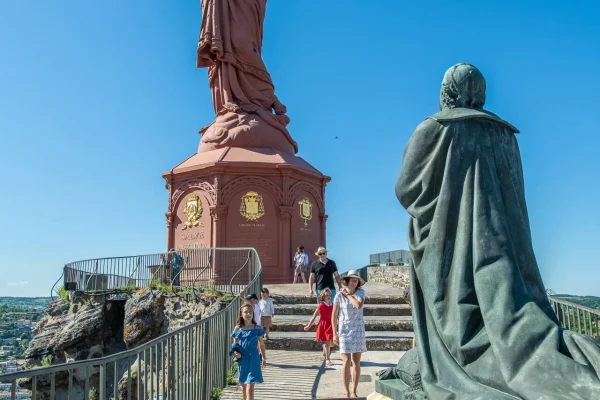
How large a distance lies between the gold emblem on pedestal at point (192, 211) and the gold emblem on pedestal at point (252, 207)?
1684 millimetres

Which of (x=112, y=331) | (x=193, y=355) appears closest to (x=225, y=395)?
(x=193, y=355)

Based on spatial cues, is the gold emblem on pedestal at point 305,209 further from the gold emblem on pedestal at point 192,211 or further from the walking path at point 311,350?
the walking path at point 311,350

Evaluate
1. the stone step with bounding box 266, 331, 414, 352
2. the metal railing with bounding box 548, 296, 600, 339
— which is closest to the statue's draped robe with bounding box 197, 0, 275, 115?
the stone step with bounding box 266, 331, 414, 352

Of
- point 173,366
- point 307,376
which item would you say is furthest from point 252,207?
point 173,366

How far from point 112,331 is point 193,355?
11.8 m

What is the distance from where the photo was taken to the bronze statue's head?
3131 millimetres

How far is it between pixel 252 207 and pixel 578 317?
12285mm

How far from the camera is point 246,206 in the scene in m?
18.6

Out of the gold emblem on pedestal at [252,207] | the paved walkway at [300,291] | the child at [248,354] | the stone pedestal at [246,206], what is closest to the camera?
the child at [248,354]

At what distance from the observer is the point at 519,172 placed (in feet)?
10.1

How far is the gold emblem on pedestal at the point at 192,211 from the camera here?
748 inches

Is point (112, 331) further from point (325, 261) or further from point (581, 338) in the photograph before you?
point (581, 338)

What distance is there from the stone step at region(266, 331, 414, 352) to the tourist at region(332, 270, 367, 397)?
326 centimetres

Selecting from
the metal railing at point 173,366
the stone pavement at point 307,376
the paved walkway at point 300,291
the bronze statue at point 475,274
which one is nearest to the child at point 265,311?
the stone pavement at point 307,376
